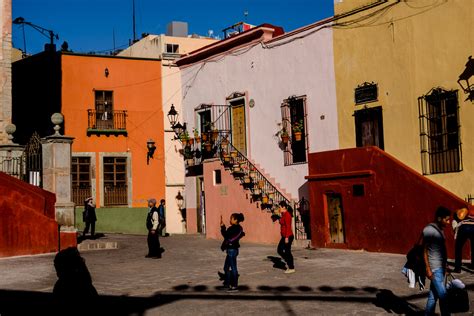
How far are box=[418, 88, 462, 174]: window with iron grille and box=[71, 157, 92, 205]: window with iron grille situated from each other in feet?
52.8

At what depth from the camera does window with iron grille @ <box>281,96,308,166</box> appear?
2116 cm

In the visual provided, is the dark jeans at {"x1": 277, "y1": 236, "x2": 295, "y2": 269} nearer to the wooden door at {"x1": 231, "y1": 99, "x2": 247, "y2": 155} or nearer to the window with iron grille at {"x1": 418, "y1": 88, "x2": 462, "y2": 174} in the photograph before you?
the window with iron grille at {"x1": 418, "y1": 88, "x2": 462, "y2": 174}

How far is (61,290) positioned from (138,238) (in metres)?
18.3

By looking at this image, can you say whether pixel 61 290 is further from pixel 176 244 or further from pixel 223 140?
pixel 223 140

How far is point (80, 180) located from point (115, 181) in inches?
64.4

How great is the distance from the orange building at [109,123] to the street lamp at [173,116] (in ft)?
3.06

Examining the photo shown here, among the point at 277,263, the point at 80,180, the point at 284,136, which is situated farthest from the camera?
the point at 80,180

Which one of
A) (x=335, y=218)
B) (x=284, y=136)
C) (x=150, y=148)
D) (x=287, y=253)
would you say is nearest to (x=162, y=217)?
(x=284, y=136)

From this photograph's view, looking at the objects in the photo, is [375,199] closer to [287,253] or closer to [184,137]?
[287,253]

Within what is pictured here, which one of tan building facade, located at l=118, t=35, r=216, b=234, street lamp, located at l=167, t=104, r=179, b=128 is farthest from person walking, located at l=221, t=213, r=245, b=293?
tan building facade, located at l=118, t=35, r=216, b=234

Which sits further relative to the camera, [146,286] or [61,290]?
[146,286]

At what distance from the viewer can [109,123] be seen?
1145 inches

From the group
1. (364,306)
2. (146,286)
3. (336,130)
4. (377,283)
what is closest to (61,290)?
(364,306)

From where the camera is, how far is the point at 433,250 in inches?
313
